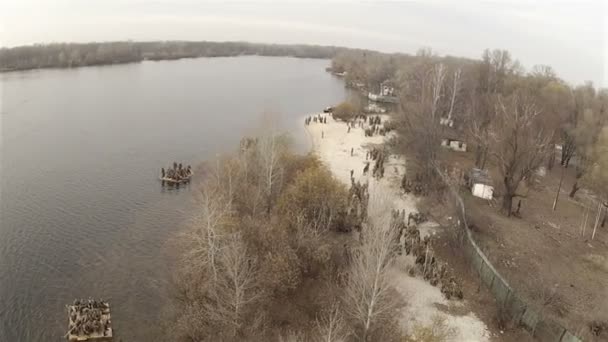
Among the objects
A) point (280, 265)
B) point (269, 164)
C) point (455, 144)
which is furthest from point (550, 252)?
point (455, 144)

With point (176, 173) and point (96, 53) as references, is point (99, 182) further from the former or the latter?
point (96, 53)

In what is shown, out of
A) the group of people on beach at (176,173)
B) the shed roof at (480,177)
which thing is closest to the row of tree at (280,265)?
the group of people on beach at (176,173)

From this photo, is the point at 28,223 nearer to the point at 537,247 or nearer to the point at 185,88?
the point at 537,247

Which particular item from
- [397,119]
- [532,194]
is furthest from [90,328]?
[397,119]

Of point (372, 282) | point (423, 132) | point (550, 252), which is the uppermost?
point (423, 132)

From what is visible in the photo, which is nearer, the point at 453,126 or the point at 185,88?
the point at 453,126

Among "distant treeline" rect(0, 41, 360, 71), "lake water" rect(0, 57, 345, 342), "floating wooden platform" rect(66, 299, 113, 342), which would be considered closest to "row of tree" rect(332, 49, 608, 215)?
"lake water" rect(0, 57, 345, 342)
